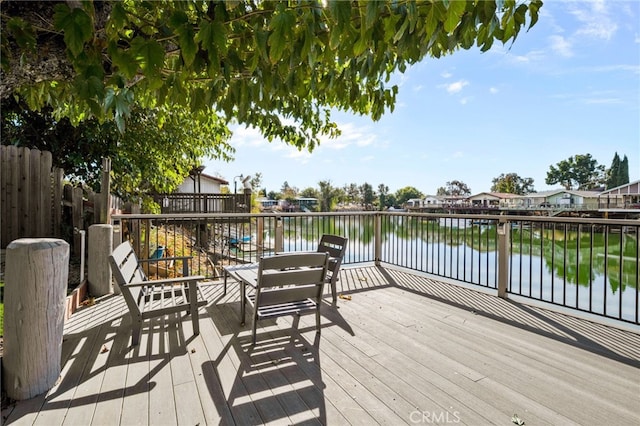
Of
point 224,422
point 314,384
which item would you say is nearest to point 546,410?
point 314,384

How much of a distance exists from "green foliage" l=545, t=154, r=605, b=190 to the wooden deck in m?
70.8

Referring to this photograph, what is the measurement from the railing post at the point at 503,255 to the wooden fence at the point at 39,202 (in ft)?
16.1

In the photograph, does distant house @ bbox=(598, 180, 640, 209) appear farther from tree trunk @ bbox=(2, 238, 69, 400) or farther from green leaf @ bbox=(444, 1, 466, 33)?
tree trunk @ bbox=(2, 238, 69, 400)

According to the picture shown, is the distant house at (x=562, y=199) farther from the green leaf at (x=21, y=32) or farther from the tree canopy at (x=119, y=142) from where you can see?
the green leaf at (x=21, y=32)

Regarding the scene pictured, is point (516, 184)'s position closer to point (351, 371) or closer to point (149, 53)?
point (351, 371)

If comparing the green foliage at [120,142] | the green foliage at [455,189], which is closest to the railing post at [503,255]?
the green foliage at [120,142]

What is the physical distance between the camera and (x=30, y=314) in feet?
5.96

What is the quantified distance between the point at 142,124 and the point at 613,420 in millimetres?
7694

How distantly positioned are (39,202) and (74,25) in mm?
4395

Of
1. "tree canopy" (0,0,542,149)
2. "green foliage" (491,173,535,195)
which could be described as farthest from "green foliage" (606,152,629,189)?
"tree canopy" (0,0,542,149)

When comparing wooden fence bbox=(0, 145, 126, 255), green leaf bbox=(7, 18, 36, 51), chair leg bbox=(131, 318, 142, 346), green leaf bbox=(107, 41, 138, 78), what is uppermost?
green leaf bbox=(7, 18, 36, 51)

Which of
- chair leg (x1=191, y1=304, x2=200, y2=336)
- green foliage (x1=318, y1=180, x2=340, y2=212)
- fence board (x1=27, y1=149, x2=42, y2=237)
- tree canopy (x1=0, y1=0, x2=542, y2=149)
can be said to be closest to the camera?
tree canopy (x1=0, y1=0, x2=542, y2=149)

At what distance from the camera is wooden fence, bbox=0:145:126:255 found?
13.7 feet

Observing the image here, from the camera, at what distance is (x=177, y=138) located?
6555mm
